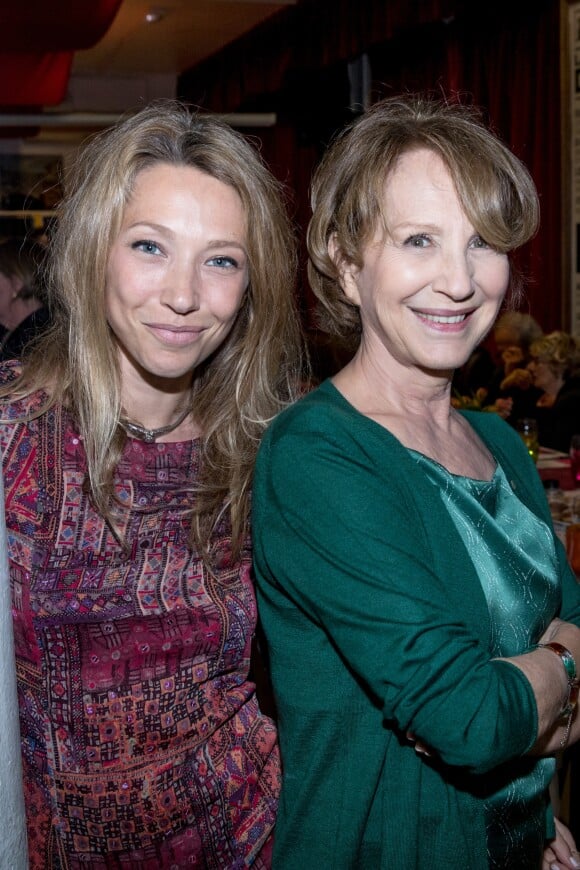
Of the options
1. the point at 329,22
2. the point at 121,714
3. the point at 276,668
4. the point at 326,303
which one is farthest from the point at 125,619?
the point at 329,22

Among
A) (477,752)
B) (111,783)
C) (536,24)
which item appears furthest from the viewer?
(536,24)

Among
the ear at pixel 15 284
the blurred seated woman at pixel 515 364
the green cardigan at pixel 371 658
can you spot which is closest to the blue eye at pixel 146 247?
the green cardigan at pixel 371 658

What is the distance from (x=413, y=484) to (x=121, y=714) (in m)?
0.52

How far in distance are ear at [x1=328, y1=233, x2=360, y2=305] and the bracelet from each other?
0.51 meters

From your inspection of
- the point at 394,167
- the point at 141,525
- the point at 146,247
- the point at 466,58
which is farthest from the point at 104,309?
the point at 466,58

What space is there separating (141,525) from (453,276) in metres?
0.57

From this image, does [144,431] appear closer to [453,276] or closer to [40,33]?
[453,276]

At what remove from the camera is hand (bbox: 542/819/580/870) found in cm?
140

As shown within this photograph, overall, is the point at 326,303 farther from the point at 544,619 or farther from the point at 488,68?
the point at 488,68

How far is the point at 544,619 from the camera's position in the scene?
1.27 m

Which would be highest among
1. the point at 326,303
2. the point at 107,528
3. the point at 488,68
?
the point at 488,68

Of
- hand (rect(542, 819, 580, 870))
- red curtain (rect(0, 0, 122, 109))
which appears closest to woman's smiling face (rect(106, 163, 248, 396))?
hand (rect(542, 819, 580, 870))

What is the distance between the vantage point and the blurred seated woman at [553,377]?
15.9ft

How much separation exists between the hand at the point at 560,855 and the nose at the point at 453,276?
812mm
